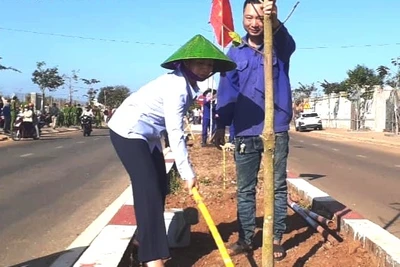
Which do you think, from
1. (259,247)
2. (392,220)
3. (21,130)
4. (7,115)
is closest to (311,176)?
(392,220)

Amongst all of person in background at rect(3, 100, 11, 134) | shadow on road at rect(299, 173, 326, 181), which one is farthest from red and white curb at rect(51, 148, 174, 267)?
person in background at rect(3, 100, 11, 134)

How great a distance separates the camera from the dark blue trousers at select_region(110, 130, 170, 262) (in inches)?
147

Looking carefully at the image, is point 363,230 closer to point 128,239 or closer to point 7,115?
point 128,239

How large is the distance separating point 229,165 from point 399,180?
11.6ft

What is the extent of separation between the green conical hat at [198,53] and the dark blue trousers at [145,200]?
1.83ft

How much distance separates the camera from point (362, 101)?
39.8 m

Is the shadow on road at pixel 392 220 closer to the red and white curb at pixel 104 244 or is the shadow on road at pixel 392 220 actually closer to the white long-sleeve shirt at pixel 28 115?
the red and white curb at pixel 104 244

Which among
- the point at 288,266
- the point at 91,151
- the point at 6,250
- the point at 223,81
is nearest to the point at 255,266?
the point at 288,266

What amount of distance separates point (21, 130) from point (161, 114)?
2301 cm

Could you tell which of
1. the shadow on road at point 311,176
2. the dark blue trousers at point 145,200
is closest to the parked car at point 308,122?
the shadow on road at point 311,176

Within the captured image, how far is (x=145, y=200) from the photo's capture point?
146 inches

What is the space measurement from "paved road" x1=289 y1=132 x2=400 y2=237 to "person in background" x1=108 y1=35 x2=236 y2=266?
361cm

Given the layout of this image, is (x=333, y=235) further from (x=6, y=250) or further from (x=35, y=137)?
(x=35, y=137)

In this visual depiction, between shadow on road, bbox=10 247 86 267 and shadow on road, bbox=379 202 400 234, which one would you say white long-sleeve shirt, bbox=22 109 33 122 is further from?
shadow on road, bbox=10 247 86 267
